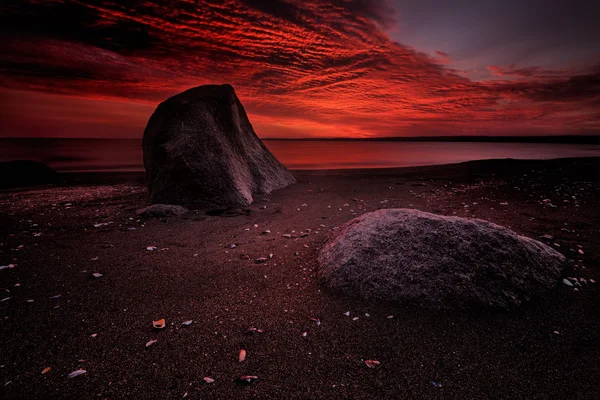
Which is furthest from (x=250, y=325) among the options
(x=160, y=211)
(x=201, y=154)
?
(x=201, y=154)

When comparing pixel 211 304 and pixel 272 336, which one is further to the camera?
pixel 211 304

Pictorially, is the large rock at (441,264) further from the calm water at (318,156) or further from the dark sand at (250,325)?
the calm water at (318,156)

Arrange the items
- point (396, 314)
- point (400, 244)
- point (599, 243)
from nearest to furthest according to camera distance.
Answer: point (396, 314) < point (400, 244) < point (599, 243)

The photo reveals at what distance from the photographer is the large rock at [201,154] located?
25.2 ft

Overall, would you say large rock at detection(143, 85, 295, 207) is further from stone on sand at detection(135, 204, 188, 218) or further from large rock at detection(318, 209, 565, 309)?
large rock at detection(318, 209, 565, 309)

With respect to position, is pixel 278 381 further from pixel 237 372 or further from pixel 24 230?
pixel 24 230

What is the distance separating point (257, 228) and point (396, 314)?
12.5 ft

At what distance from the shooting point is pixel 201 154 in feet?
25.6

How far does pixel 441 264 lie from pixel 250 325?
241 cm

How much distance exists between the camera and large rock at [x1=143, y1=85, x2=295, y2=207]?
767cm

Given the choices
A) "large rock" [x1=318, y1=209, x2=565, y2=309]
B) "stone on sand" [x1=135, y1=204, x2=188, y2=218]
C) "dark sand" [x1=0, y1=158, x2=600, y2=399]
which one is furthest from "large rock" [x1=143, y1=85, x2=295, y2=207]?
"large rock" [x1=318, y1=209, x2=565, y2=309]

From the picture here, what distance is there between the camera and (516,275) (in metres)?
3.32

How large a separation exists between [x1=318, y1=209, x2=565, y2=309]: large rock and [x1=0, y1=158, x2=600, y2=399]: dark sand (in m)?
0.18

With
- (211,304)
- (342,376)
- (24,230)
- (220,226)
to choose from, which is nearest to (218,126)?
(220,226)
